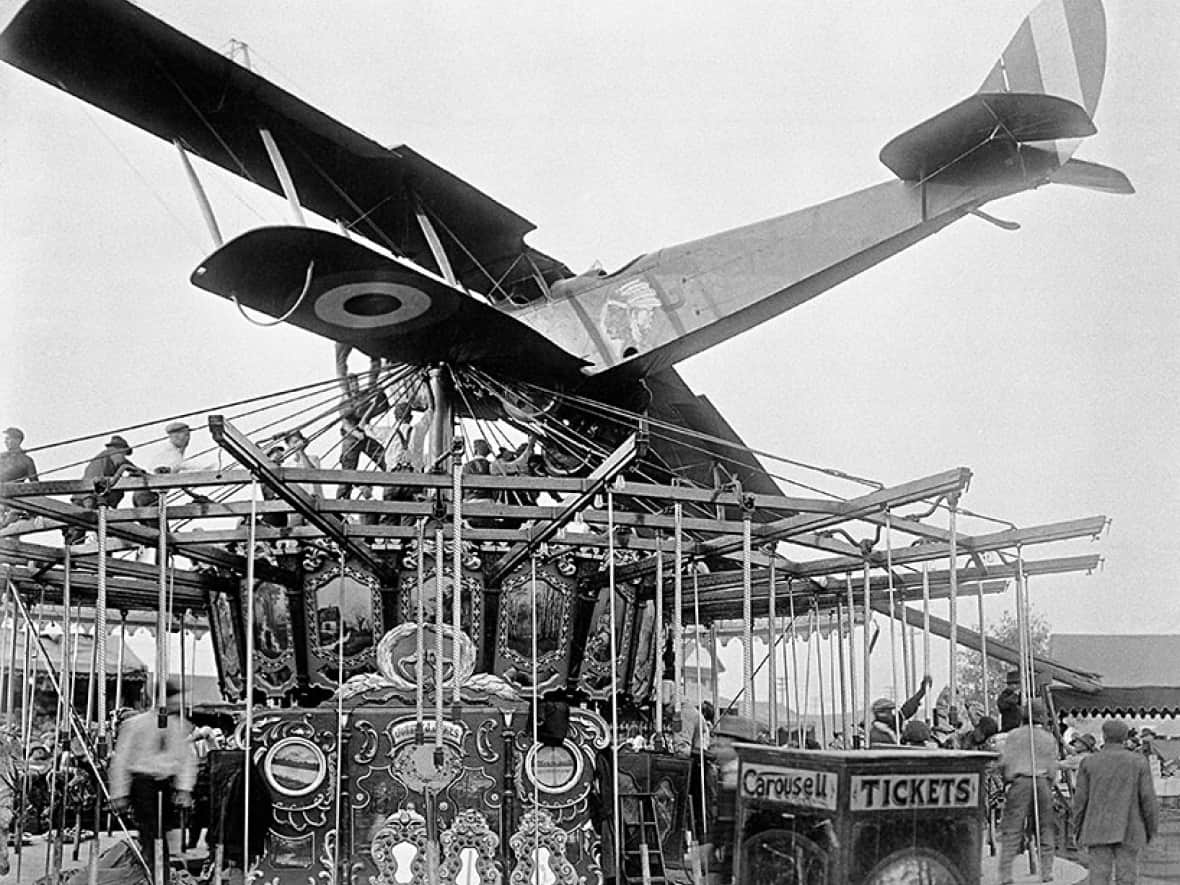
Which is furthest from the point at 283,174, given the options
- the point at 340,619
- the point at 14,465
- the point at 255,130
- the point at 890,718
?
the point at 890,718

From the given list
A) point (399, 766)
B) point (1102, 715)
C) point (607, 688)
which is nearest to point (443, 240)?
point (607, 688)

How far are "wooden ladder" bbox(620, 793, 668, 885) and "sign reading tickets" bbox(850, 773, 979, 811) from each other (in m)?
5.34

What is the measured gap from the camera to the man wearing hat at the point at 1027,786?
9.21 metres

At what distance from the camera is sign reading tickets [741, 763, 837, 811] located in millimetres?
4984

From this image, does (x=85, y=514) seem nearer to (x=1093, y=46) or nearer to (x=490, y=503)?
(x=490, y=503)

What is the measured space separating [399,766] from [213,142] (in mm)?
5354

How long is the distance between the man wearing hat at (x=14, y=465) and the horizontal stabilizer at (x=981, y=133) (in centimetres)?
708

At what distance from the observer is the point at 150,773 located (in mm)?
9117

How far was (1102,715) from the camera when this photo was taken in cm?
2272

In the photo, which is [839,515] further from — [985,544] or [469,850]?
[469,850]

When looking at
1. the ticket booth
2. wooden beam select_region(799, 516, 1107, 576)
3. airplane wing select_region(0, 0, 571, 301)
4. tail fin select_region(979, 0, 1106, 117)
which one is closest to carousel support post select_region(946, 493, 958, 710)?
wooden beam select_region(799, 516, 1107, 576)

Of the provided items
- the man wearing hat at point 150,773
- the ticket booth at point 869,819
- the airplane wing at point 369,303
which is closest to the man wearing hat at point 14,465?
the airplane wing at point 369,303

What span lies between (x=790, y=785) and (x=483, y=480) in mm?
4691

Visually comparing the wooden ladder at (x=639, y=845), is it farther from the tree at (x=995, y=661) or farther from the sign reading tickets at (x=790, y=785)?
the tree at (x=995, y=661)
